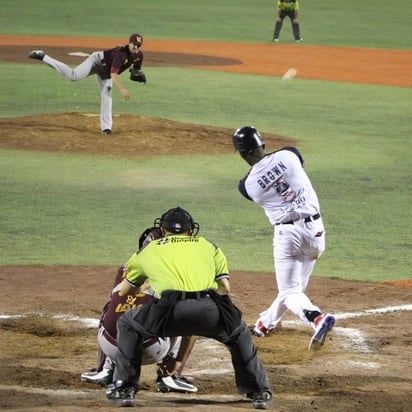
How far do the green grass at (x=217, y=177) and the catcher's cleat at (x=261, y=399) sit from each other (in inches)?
178

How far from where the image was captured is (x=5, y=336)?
30.8 feet

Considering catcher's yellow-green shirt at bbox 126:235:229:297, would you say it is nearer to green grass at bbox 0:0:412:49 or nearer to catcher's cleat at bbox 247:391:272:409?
catcher's cleat at bbox 247:391:272:409

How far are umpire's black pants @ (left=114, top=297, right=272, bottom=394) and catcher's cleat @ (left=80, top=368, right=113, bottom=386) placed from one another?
26.7 inches

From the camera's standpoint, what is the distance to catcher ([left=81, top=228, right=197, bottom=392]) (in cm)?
773

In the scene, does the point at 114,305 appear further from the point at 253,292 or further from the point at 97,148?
the point at 97,148

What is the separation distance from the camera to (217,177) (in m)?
17.2

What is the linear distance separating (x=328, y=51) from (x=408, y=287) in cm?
2489

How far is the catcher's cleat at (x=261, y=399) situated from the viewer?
724 centimetres

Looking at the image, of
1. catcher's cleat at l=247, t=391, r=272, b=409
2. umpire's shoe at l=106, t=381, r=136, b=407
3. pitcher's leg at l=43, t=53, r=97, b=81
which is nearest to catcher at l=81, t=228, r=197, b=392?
umpire's shoe at l=106, t=381, r=136, b=407

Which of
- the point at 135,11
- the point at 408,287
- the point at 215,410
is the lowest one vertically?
the point at 135,11

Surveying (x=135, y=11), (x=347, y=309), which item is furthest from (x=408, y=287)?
(x=135, y=11)

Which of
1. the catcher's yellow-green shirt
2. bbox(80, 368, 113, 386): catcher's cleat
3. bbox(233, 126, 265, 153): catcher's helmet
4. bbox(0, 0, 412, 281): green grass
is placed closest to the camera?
the catcher's yellow-green shirt

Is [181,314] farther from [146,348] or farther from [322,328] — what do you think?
[322,328]

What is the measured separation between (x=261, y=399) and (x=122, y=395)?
89 centimetres
